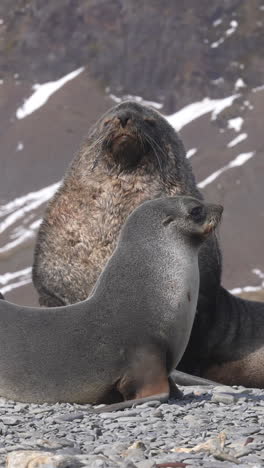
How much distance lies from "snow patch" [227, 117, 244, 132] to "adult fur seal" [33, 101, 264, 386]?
87.4 m

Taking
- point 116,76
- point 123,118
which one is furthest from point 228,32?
point 123,118

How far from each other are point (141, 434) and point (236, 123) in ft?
305

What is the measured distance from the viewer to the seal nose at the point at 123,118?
336 inches

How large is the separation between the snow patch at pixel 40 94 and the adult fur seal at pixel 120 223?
96.9 m

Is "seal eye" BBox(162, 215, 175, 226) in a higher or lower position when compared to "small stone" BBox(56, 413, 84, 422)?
higher

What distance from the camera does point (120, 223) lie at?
8.55 m

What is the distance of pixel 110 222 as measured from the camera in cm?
857

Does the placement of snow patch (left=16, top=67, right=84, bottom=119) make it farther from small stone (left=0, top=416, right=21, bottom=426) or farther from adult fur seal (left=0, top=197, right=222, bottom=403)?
small stone (left=0, top=416, right=21, bottom=426)

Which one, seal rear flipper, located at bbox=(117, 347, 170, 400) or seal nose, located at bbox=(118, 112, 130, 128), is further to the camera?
seal nose, located at bbox=(118, 112, 130, 128)

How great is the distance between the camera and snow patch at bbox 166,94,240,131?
102 m

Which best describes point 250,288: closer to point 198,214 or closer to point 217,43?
point 217,43

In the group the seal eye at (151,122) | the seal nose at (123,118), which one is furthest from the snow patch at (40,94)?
the seal nose at (123,118)

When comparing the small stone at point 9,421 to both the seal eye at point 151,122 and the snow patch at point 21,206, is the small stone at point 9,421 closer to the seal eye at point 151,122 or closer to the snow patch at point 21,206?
the seal eye at point 151,122

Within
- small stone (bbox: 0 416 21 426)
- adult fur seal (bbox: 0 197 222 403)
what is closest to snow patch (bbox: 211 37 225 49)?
adult fur seal (bbox: 0 197 222 403)
